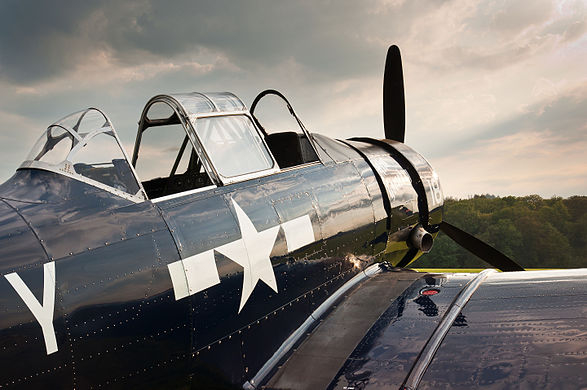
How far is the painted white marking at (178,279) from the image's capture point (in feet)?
9.60

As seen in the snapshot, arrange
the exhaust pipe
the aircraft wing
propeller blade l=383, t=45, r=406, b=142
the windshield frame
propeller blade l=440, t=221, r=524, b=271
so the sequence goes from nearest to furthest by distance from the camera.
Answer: the aircraft wing < the windshield frame < the exhaust pipe < propeller blade l=440, t=221, r=524, b=271 < propeller blade l=383, t=45, r=406, b=142

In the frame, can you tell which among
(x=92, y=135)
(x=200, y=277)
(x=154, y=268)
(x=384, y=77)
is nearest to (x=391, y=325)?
(x=200, y=277)

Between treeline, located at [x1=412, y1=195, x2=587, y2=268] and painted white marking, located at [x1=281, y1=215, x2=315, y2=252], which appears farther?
treeline, located at [x1=412, y1=195, x2=587, y2=268]

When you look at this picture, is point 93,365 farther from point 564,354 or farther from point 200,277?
point 564,354

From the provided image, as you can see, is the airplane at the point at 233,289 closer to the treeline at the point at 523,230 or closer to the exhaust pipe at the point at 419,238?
the exhaust pipe at the point at 419,238

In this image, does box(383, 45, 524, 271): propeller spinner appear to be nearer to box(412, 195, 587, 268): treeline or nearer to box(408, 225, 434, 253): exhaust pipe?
box(408, 225, 434, 253): exhaust pipe

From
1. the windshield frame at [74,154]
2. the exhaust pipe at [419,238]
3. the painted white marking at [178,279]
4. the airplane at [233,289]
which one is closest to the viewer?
the airplane at [233,289]

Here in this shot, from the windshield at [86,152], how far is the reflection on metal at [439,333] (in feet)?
6.81

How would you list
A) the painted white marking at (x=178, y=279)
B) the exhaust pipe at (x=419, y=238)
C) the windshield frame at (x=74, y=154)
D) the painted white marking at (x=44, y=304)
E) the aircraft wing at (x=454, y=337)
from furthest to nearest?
the exhaust pipe at (x=419, y=238)
the windshield frame at (x=74, y=154)
the painted white marking at (x=178, y=279)
the aircraft wing at (x=454, y=337)
the painted white marking at (x=44, y=304)

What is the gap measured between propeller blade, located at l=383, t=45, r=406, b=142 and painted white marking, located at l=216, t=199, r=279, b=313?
13.7 feet

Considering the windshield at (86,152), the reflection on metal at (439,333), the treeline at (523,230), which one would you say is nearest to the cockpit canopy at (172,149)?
the windshield at (86,152)

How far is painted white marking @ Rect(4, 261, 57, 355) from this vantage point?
2.38m

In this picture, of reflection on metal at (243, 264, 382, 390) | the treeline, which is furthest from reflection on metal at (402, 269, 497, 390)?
the treeline

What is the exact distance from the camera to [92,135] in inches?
136
